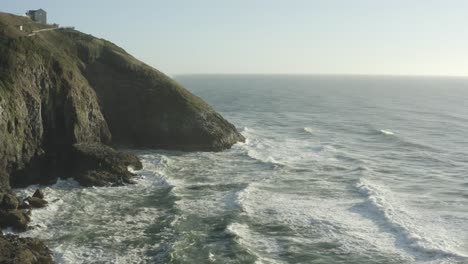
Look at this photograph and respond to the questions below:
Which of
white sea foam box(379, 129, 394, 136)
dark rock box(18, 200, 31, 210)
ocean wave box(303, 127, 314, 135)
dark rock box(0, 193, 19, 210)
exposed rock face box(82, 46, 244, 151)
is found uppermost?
exposed rock face box(82, 46, 244, 151)

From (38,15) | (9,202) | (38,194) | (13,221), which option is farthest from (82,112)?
(38,15)

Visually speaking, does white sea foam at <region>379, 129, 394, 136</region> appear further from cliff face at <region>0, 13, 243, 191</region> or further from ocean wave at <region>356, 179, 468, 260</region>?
ocean wave at <region>356, 179, 468, 260</region>

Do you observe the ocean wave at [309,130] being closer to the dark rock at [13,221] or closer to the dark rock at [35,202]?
the dark rock at [35,202]

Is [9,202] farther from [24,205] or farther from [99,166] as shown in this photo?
[99,166]

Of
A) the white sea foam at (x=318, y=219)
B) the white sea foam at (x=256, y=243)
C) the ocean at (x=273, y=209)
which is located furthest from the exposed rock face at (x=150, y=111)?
the white sea foam at (x=256, y=243)

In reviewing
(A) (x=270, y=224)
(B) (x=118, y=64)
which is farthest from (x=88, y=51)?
(A) (x=270, y=224)

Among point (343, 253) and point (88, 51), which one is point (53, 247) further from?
point (88, 51)

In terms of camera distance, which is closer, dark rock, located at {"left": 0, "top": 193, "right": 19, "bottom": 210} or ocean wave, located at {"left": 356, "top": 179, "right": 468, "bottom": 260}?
ocean wave, located at {"left": 356, "top": 179, "right": 468, "bottom": 260}

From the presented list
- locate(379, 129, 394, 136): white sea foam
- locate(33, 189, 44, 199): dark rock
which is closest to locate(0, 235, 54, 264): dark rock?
locate(33, 189, 44, 199): dark rock
